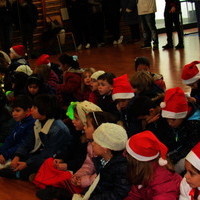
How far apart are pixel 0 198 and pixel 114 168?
3.86ft

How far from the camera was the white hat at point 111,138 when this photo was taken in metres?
2.41

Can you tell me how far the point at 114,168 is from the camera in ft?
7.79

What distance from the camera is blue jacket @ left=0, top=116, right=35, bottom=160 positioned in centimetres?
363

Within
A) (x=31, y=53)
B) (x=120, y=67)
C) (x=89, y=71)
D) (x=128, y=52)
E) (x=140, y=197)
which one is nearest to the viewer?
(x=140, y=197)

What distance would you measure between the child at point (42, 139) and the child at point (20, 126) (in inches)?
5.5

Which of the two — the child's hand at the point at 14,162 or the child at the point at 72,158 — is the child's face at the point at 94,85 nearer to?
the child at the point at 72,158

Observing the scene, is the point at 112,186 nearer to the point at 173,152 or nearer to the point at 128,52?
the point at 173,152

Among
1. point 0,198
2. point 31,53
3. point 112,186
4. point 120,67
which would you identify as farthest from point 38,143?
point 31,53

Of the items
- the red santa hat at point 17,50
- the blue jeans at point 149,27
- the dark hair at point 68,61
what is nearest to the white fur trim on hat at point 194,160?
the dark hair at point 68,61

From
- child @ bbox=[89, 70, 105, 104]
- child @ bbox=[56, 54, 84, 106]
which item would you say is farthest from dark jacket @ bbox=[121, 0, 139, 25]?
child @ bbox=[89, 70, 105, 104]

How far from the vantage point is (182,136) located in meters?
2.76

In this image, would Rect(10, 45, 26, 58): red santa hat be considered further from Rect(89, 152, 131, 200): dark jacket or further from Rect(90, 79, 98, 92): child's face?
Rect(89, 152, 131, 200): dark jacket

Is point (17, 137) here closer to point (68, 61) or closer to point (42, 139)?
point (42, 139)

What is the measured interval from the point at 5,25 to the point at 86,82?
543cm
